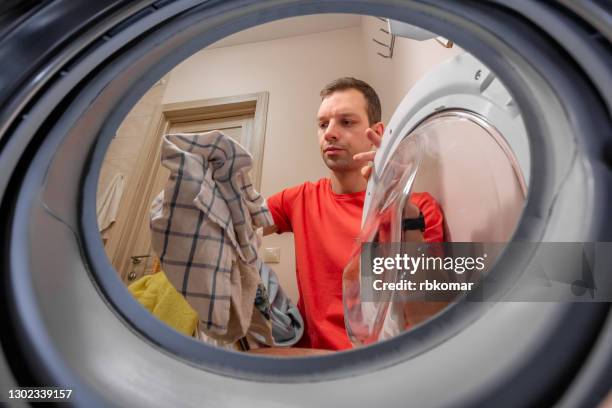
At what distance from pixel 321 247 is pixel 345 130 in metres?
0.43

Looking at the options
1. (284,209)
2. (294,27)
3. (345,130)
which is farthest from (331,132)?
(294,27)

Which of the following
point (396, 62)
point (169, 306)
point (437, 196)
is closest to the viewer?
point (437, 196)

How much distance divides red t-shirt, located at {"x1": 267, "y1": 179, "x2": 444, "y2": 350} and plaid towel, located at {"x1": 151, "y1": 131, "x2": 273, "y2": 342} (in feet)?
1.38

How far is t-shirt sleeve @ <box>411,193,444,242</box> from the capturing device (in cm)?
67

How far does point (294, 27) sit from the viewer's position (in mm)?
2104

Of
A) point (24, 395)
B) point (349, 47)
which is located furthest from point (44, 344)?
point (349, 47)

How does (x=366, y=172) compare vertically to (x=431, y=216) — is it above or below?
above

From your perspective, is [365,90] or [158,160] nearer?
[365,90]

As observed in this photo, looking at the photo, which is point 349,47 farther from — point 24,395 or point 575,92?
point 24,395

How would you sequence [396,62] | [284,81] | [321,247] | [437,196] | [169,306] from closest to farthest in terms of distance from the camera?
[437,196] < [169,306] < [321,247] < [396,62] < [284,81]

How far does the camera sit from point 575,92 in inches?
9.8

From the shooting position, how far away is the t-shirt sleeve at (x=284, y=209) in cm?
→ 133

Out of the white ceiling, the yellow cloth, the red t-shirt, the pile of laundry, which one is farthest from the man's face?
the white ceiling

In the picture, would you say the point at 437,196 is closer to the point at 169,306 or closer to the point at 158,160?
the point at 169,306
